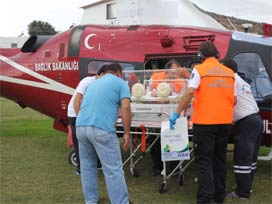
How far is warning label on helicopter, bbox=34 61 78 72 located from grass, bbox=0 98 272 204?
1.65 m

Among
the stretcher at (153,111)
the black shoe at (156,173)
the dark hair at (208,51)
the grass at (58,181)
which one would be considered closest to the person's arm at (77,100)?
the stretcher at (153,111)

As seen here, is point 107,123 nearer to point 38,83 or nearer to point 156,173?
point 156,173

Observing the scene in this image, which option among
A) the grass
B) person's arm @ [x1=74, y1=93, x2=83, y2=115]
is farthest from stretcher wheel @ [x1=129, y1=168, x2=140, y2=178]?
person's arm @ [x1=74, y1=93, x2=83, y2=115]

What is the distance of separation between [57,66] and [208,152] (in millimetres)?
3939

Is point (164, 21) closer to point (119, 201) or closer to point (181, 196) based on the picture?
point (181, 196)

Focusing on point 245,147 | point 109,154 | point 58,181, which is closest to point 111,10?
point 58,181

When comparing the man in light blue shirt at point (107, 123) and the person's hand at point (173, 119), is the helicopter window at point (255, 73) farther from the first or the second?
the man in light blue shirt at point (107, 123)

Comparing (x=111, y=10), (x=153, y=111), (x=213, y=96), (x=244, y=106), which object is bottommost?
(x=153, y=111)

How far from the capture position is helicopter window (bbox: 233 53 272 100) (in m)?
6.46

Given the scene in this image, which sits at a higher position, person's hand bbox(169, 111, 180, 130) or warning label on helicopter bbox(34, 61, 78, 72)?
warning label on helicopter bbox(34, 61, 78, 72)

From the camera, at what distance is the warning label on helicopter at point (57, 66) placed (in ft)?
25.8

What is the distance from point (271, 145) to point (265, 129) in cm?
36

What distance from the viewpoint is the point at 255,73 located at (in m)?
6.56

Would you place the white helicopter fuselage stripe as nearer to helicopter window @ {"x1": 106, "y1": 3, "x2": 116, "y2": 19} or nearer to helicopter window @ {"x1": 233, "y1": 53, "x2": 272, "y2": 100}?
helicopter window @ {"x1": 233, "y1": 53, "x2": 272, "y2": 100}
